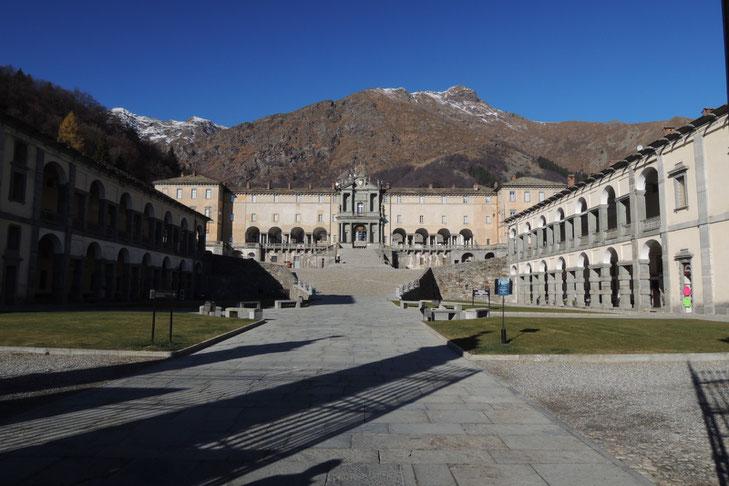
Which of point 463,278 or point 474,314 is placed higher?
point 463,278

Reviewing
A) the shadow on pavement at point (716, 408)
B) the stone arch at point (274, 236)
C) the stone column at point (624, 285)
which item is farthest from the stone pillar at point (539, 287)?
the stone arch at point (274, 236)

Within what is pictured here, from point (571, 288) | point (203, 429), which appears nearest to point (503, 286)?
point (203, 429)

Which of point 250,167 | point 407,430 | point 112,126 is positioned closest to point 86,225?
point 407,430

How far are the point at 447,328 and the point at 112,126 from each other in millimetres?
105434

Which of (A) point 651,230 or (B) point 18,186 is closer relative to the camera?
(B) point 18,186

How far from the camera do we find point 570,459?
210 inches

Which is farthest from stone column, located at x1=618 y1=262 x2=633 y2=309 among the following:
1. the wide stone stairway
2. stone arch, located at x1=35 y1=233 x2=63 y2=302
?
stone arch, located at x1=35 y1=233 x2=63 y2=302

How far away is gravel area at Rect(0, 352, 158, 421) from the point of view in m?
7.81

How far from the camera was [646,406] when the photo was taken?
7.89 metres

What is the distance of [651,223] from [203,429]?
3172cm

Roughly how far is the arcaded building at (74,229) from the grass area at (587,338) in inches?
764

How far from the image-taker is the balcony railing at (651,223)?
29812 mm

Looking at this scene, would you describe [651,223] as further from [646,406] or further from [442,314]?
[646,406]

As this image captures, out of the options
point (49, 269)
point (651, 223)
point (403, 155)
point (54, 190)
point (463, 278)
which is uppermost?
point (403, 155)
